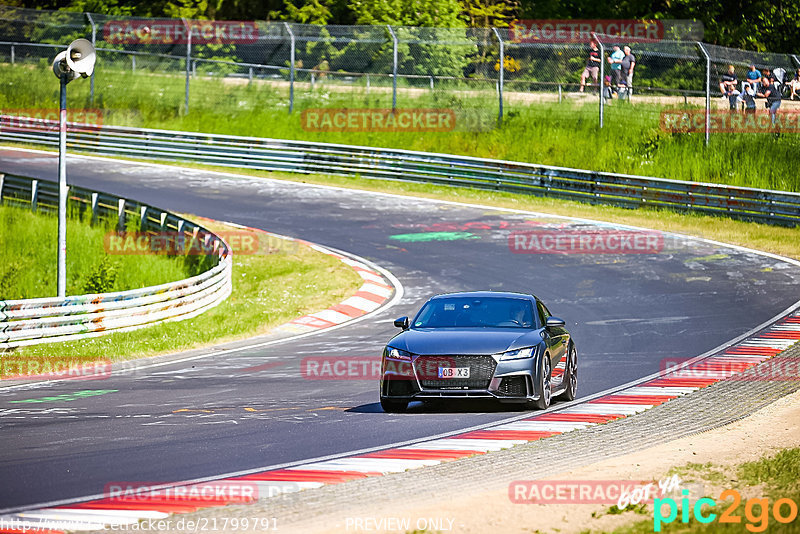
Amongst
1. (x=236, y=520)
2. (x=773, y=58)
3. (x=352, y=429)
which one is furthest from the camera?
(x=773, y=58)

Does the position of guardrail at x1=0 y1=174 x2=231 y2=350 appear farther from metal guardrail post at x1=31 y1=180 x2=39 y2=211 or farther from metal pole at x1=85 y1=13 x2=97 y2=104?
metal pole at x1=85 y1=13 x2=97 y2=104

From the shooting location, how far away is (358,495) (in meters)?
9.17

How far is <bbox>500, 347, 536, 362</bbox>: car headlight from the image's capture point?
12.1 meters

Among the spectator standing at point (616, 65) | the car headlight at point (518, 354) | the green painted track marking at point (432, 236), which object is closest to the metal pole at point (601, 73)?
the spectator standing at point (616, 65)

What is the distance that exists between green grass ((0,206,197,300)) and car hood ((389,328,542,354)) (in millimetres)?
11880

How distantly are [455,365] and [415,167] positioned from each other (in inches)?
974

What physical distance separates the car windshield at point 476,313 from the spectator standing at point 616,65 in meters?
22.4

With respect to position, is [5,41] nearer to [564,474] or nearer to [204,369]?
[204,369]

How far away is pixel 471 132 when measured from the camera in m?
39.2

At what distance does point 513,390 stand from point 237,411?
316cm

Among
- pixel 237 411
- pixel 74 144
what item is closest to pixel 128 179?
pixel 74 144

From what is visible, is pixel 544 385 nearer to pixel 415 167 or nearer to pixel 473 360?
pixel 473 360

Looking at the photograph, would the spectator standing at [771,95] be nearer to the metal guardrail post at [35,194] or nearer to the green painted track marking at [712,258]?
the green painted track marking at [712,258]

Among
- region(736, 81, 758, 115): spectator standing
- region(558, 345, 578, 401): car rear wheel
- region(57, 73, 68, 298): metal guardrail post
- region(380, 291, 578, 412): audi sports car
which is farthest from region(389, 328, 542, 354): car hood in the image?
region(736, 81, 758, 115): spectator standing
